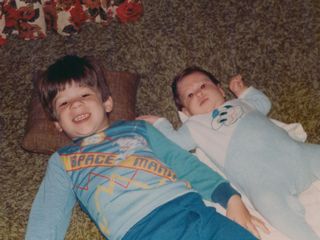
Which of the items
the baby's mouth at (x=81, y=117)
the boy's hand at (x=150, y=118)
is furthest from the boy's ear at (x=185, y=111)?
the baby's mouth at (x=81, y=117)

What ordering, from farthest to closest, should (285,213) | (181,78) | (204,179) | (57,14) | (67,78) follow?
(57,14) → (181,78) → (67,78) → (204,179) → (285,213)

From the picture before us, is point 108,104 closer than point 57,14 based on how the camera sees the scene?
Yes

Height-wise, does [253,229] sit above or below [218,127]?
below

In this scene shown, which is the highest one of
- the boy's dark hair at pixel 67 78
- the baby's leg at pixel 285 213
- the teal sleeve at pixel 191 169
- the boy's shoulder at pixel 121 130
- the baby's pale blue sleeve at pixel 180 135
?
the boy's dark hair at pixel 67 78

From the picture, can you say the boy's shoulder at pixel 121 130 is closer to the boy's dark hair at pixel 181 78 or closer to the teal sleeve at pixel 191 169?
the teal sleeve at pixel 191 169

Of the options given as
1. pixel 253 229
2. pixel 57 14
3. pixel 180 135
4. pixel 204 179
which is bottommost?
pixel 253 229

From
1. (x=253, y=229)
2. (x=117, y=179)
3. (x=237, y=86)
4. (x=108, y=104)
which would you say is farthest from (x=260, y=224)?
(x=108, y=104)

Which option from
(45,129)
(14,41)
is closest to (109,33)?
(14,41)

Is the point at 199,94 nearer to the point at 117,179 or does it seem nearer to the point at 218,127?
the point at 218,127

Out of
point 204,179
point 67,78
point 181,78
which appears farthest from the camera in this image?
point 181,78
